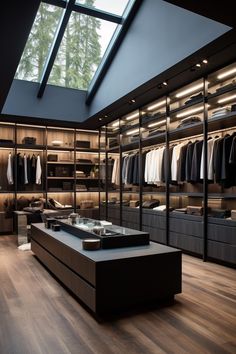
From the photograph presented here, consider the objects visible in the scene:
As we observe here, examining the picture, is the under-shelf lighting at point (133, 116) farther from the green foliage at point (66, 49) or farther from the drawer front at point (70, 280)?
the drawer front at point (70, 280)

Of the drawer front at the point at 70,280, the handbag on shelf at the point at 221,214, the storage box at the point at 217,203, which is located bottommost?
the drawer front at the point at 70,280

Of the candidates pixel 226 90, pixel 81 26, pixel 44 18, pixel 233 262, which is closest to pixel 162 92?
pixel 226 90

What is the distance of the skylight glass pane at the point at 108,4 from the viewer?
5238 mm

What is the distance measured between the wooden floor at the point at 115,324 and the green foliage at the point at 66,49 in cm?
441

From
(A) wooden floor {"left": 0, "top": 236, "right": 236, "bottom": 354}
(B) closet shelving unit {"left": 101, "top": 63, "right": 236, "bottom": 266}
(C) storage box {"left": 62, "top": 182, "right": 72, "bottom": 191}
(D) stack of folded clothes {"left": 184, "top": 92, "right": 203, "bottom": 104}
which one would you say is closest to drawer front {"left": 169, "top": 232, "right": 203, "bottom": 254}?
(B) closet shelving unit {"left": 101, "top": 63, "right": 236, "bottom": 266}

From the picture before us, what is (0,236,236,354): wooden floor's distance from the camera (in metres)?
2.12

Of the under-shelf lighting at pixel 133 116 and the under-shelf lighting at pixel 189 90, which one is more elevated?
the under-shelf lighting at pixel 189 90

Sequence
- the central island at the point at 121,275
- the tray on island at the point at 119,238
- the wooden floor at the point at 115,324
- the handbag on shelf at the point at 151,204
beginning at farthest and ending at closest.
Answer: the handbag on shelf at the point at 151,204, the tray on island at the point at 119,238, the central island at the point at 121,275, the wooden floor at the point at 115,324

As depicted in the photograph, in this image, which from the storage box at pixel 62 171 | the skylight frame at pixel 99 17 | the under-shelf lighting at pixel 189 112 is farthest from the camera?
the storage box at pixel 62 171

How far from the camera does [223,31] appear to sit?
129 inches

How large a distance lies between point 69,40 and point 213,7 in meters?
3.86

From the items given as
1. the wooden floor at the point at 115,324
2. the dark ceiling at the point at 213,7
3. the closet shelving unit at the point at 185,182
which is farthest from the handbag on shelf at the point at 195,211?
the dark ceiling at the point at 213,7

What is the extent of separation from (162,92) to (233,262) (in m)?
3.05

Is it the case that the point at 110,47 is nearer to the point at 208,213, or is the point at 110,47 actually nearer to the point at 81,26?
the point at 81,26
